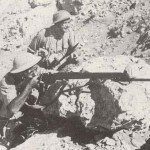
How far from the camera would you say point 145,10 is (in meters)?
7.31

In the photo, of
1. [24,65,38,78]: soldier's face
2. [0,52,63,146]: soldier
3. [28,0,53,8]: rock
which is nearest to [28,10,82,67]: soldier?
[0,52,63,146]: soldier

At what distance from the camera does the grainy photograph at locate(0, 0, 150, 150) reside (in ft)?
14.4

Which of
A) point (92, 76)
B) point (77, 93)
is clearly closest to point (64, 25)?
point (77, 93)

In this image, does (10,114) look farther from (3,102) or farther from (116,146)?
(116,146)

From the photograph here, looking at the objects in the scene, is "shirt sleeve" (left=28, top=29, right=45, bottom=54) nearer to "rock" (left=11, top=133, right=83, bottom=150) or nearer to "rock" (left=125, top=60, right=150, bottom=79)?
"rock" (left=11, top=133, right=83, bottom=150)

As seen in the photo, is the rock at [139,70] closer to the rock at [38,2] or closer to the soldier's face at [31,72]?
the soldier's face at [31,72]

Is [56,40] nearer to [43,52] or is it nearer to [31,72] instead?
[43,52]

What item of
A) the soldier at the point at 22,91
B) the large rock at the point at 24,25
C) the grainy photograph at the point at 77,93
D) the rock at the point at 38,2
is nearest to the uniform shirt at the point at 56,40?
the grainy photograph at the point at 77,93

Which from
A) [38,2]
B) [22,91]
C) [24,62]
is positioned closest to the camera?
[24,62]

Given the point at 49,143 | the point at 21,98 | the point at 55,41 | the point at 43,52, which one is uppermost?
the point at 55,41

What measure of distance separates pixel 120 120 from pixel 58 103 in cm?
109

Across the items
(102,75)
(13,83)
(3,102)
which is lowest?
(3,102)

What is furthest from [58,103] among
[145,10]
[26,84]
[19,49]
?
[19,49]

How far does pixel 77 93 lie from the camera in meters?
4.82
